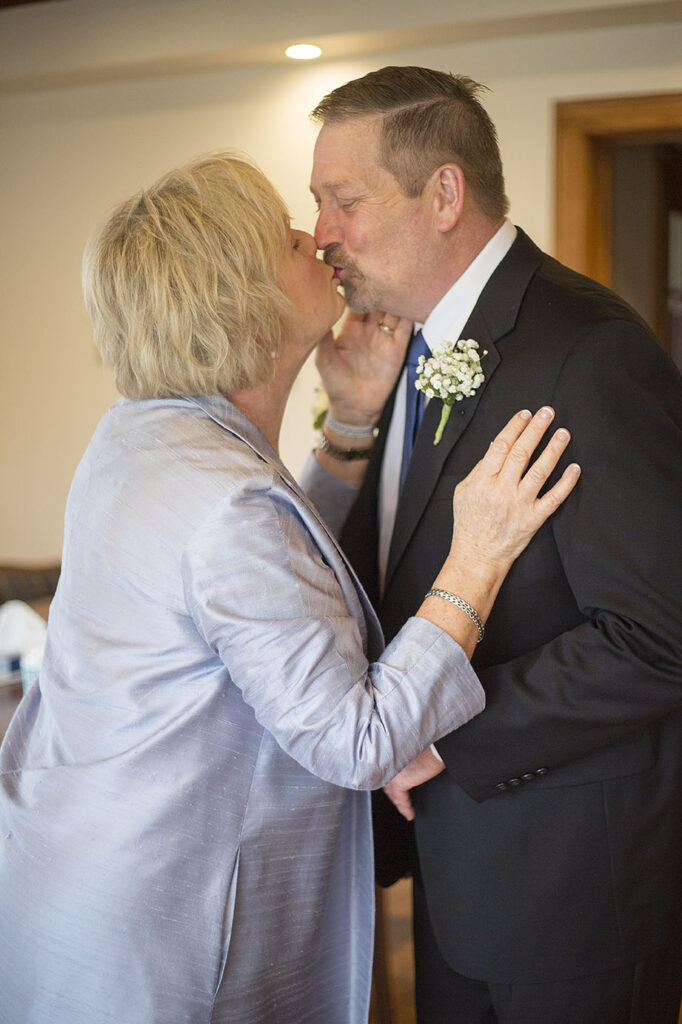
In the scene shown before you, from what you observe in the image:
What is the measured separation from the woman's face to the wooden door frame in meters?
2.54

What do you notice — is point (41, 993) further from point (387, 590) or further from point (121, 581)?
point (387, 590)

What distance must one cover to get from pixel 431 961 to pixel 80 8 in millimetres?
4100

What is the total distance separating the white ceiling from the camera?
3.71m

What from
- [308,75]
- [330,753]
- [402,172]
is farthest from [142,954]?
[308,75]

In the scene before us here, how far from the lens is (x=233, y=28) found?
409 cm

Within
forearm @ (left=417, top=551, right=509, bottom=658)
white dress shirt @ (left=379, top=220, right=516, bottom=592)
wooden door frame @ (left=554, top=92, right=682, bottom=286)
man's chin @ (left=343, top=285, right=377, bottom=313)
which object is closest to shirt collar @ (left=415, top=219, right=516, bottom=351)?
white dress shirt @ (left=379, top=220, right=516, bottom=592)

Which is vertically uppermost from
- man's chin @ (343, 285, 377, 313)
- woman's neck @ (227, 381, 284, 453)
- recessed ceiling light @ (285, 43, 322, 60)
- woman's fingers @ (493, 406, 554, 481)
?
recessed ceiling light @ (285, 43, 322, 60)

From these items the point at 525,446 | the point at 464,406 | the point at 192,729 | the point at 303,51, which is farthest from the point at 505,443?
the point at 303,51

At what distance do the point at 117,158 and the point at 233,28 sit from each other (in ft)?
3.39

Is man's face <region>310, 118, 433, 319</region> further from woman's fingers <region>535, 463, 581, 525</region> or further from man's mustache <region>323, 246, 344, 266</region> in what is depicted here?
woman's fingers <region>535, 463, 581, 525</region>

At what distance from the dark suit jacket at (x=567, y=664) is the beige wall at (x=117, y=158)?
2523mm

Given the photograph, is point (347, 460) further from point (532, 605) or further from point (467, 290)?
point (532, 605)

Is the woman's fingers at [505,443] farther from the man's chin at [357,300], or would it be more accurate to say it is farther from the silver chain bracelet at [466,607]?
the man's chin at [357,300]

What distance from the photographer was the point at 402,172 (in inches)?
72.0
